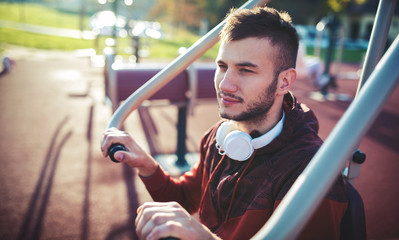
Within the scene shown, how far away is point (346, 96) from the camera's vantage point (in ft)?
29.0

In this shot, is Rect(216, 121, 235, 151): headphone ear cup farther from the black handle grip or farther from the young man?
the black handle grip

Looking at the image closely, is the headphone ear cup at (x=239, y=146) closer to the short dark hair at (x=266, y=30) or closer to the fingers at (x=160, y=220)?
the short dark hair at (x=266, y=30)

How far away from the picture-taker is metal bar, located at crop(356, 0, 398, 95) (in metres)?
1.14

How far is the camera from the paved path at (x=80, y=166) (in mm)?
2941

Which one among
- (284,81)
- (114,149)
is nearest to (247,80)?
(284,81)

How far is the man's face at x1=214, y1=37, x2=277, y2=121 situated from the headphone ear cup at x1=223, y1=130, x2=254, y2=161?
4.4 inches

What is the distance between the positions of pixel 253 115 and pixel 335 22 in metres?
7.80

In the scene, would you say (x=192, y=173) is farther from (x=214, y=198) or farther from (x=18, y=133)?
(x=18, y=133)

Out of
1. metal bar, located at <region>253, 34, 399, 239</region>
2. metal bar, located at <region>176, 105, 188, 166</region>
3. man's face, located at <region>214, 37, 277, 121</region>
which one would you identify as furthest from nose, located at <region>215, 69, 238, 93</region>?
metal bar, located at <region>176, 105, 188, 166</region>

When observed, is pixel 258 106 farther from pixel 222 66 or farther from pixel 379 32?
pixel 379 32

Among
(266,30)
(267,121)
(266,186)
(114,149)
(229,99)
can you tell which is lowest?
(266,186)

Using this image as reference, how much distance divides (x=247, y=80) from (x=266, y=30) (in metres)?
0.25

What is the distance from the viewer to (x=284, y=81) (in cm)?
143

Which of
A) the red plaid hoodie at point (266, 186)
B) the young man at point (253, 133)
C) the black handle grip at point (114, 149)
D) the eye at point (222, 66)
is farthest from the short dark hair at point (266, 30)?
the black handle grip at point (114, 149)
